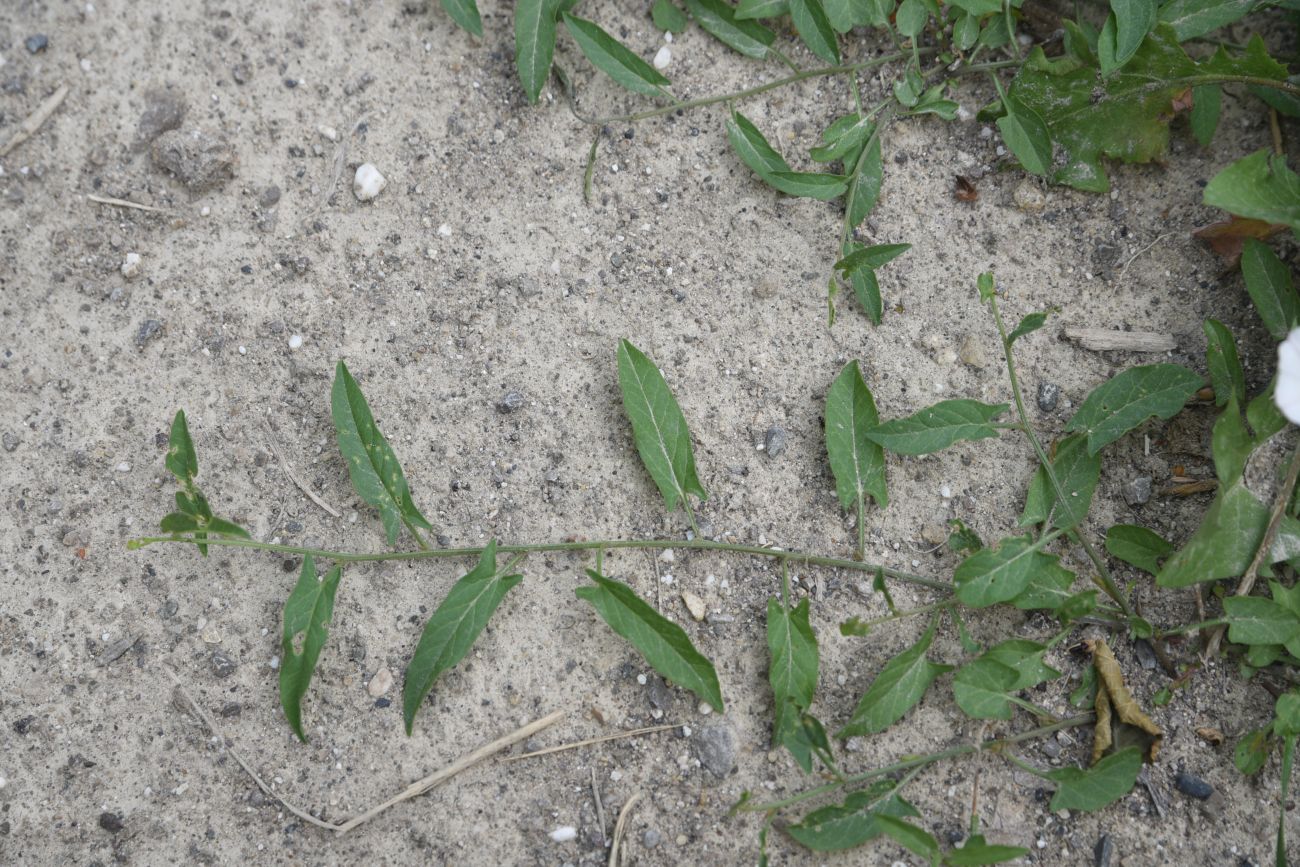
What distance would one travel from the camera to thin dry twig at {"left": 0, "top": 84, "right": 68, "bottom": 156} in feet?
8.23

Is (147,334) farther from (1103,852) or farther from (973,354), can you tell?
(1103,852)

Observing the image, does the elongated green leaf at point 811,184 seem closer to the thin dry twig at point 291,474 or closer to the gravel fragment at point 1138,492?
the gravel fragment at point 1138,492

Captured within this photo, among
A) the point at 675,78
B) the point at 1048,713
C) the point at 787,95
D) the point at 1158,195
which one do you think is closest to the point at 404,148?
the point at 675,78

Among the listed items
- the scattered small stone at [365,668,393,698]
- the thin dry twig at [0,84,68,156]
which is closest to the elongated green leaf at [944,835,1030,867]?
the scattered small stone at [365,668,393,698]

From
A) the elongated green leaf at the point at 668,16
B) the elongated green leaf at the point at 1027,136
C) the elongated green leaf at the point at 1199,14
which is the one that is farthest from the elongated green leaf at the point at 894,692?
the elongated green leaf at the point at 668,16

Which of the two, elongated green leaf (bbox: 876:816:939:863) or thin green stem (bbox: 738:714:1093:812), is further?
thin green stem (bbox: 738:714:1093:812)

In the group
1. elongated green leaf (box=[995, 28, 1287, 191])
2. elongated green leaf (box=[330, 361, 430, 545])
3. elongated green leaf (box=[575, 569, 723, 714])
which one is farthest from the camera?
elongated green leaf (box=[995, 28, 1287, 191])

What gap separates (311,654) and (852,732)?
3.89 feet

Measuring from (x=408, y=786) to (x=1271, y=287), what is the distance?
2.22 metres

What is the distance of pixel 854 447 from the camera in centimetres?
223

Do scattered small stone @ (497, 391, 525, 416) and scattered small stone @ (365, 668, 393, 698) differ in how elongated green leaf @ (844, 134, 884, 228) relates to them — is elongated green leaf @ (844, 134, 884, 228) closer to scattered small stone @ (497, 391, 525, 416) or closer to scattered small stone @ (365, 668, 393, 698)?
scattered small stone @ (497, 391, 525, 416)

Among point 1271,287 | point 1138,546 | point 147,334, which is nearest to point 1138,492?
point 1138,546

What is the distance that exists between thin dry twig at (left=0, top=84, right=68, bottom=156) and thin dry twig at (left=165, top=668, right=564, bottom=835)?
1.51 metres

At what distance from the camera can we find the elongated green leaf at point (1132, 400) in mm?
2152
